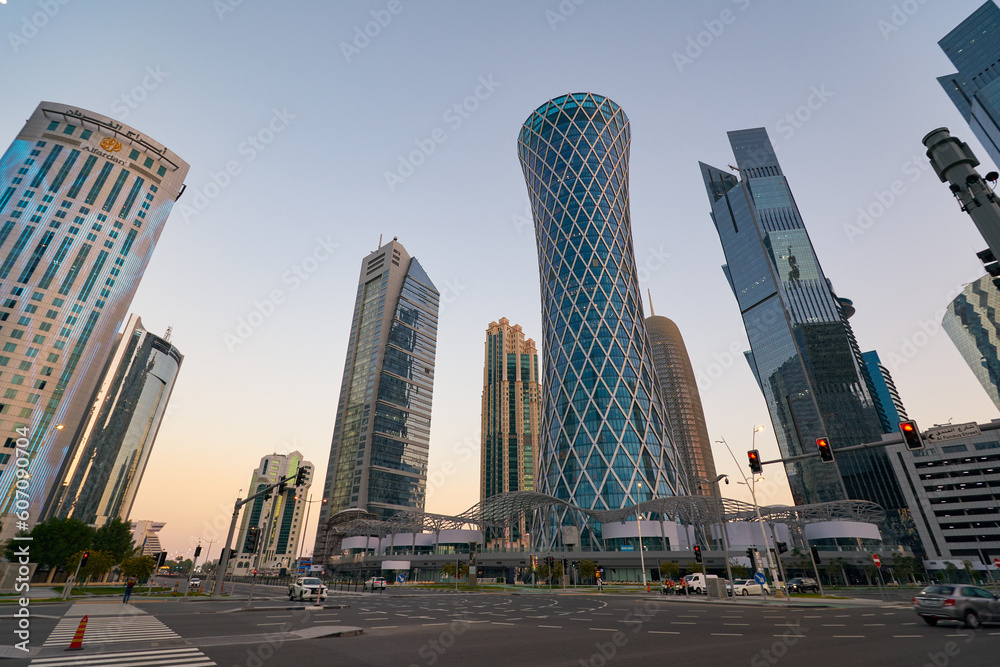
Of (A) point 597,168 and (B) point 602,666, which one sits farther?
(A) point 597,168

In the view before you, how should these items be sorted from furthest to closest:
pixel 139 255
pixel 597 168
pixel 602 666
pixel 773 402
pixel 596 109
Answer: pixel 773 402, pixel 596 109, pixel 597 168, pixel 139 255, pixel 602 666

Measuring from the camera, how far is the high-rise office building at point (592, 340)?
90.1m

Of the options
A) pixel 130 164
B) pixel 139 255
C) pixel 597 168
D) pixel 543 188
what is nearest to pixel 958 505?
pixel 597 168

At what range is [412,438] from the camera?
156 metres

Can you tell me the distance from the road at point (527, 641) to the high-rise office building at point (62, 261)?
82.2 metres

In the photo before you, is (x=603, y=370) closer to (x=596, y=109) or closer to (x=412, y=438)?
(x=596, y=109)

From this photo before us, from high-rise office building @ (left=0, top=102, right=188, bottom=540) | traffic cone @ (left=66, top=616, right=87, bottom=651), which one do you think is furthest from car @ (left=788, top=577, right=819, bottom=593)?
high-rise office building @ (left=0, top=102, right=188, bottom=540)

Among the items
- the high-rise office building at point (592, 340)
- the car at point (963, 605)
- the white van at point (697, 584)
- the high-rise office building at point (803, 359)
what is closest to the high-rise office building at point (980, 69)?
the high-rise office building at point (803, 359)

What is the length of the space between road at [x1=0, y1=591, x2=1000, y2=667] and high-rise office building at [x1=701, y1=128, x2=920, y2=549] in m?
167

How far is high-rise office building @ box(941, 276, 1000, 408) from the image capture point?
6398 inches

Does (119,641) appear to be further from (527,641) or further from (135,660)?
(527,641)

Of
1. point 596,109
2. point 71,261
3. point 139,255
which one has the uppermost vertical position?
point 596,109

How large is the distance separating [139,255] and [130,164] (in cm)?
2133

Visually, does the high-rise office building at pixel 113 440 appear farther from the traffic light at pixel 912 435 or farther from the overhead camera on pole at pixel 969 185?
the overhead camera on pole at pixel 969 185
